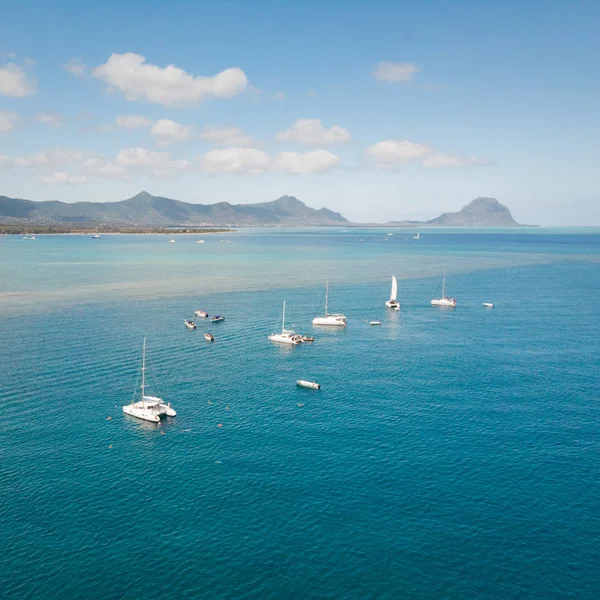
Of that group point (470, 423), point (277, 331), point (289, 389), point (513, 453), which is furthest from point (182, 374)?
point (513, 453)

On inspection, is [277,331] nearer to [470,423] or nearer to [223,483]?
[470,423]

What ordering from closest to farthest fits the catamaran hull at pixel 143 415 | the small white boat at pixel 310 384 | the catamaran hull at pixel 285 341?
1. the catamaran hull at pixel 143 415
2. the small white boat at pixel 310 384
3. the catamaran hull at pixel 285 341

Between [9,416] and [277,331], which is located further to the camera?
[277,331]

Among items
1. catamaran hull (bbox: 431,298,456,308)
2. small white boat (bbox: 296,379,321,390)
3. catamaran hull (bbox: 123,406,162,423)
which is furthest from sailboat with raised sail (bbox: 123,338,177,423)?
catamaran hull (bbox: 431,298,456,308)

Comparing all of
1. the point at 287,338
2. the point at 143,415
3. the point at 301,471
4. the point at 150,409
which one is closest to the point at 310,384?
the point at 150,409

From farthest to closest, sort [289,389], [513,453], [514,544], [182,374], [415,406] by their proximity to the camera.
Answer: [182,374], [289,389], [415,406], [513,453], [514,544]

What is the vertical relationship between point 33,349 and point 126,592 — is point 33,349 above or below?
above

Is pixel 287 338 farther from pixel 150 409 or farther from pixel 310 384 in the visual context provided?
pixel 150 409

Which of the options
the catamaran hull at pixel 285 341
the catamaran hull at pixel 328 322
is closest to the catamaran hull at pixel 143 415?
the catamaran hull at pixel 285 341

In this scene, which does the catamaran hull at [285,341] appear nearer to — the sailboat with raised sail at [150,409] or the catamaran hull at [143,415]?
the sailboat with raised sail at [150,409]
